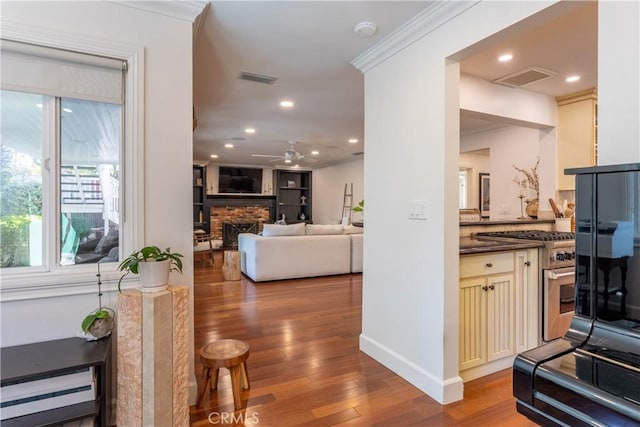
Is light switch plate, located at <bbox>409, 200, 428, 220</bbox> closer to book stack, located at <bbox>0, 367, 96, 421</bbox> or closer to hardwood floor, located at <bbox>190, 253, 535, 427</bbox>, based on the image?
hardwood floor, located at <bbox>190, 253, 535, 427</bbox>

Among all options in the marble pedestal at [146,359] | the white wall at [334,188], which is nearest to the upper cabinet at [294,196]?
the white wall at [334,188]

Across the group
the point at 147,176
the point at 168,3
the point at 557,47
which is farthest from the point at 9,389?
the point at 557,47

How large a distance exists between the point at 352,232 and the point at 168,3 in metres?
4.54

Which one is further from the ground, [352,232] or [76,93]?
[76,93]

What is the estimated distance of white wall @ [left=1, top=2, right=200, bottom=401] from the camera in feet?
5.37

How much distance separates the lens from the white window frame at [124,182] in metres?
1.66

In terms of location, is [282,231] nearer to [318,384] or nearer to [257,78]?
[257,78]

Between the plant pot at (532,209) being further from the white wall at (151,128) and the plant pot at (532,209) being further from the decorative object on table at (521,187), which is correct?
the white wall at (151,128)

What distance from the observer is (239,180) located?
977 centimetres

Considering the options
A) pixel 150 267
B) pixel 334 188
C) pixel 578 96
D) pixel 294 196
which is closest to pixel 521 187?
pixel 578 96

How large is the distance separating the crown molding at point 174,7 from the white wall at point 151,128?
0.02 meters

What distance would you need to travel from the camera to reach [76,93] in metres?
1.72

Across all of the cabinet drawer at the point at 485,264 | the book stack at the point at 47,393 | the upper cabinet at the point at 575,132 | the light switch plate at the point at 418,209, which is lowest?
the book stack at the point at 47,393

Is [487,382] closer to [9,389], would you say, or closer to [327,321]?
[327,321]
